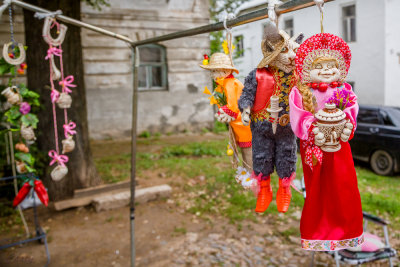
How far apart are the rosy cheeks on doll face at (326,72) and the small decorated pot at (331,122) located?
11 cm

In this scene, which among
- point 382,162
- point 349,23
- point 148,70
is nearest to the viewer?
point 382,162

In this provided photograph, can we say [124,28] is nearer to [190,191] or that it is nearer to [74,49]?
[74,49]

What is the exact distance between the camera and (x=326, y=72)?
1451 mm

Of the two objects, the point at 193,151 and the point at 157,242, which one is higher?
the point at 193,151

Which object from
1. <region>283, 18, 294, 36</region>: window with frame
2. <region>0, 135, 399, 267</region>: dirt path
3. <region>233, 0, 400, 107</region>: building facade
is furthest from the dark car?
<region>0, 135, 399, 267</region>: dirt path

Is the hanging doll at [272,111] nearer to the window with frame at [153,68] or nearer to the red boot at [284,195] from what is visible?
the red boot at [284,195]

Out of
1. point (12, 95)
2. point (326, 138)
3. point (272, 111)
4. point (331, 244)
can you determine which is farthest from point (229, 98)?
point (12, 95)

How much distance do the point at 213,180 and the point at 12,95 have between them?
A: 379cm

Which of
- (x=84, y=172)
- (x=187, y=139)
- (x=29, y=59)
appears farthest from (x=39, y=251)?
(x=187, y=139)

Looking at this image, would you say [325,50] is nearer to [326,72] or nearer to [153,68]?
[326,72]

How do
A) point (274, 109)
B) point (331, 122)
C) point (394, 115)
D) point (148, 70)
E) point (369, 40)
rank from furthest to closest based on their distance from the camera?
point (148, 70) → point (369, 40) → point (394, 115) → point (274, 109) → point (331, 122)

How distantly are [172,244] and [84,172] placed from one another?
2052mm

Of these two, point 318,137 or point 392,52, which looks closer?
point 318,137

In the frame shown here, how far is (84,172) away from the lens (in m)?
5.58
